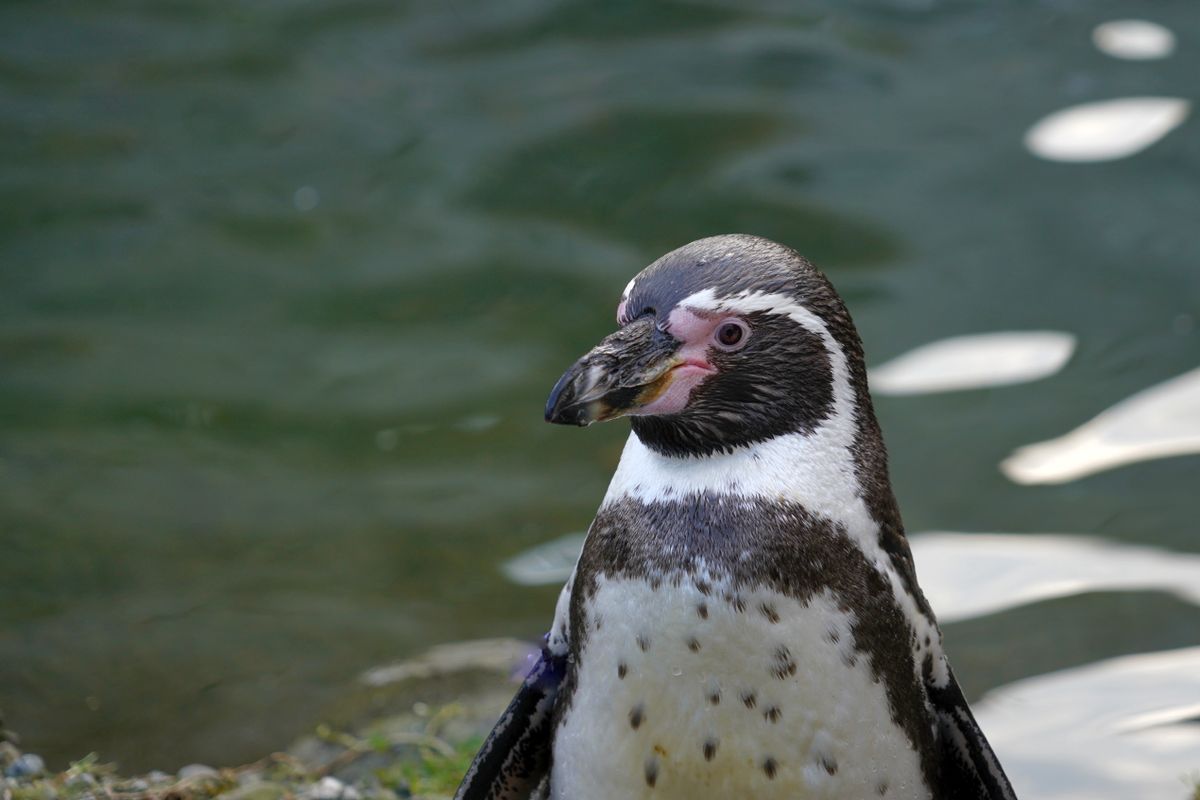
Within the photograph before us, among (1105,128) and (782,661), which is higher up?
(1105,128)

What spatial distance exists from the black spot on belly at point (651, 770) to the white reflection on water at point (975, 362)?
3797mm

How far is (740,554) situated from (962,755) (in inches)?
28.1

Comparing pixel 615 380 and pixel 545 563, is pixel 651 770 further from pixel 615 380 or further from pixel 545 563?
pixel 545 563

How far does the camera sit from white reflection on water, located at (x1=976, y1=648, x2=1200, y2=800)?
161 inches

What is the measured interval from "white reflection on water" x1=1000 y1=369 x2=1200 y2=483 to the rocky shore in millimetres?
2192

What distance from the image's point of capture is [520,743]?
311cm

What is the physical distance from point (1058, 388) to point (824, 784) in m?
3.92

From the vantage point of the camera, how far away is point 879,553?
9.14 feet

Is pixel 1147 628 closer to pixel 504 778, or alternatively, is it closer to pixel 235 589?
pixel 504 778

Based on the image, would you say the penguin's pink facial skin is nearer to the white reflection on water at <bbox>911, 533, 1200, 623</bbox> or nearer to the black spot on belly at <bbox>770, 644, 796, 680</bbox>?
the black spot on belly at <bbox>770, 644, 796, 680</bbox>

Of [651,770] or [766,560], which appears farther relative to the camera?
[651,770]

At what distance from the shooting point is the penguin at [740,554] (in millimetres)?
2635

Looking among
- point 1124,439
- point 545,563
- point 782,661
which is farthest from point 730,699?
point 1124,439

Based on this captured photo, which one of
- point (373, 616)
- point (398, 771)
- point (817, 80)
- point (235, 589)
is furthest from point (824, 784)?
point (817, 80)
